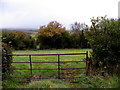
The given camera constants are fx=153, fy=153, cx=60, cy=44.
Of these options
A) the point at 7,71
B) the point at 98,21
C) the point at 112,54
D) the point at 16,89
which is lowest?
the point at 16,89

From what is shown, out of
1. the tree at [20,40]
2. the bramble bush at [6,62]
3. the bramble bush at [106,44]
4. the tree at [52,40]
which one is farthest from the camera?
the tree at [52,40]

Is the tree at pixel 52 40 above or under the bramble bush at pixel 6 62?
above

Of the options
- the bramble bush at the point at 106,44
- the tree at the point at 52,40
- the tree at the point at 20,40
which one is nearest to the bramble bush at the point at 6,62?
the bramble bush at the point at 106,44

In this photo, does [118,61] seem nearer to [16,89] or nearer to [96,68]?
[96,68]

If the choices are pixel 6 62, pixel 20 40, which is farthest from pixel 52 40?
pixel 6 62

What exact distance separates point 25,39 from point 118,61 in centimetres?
1908

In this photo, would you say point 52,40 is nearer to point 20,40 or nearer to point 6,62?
point 20,40

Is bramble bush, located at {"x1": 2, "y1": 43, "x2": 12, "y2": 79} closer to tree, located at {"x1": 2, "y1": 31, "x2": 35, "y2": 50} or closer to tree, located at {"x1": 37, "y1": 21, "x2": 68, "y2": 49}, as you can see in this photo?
tree, located at {"x1": 2, "y1": 31, "x2": 35, "y2": 50}

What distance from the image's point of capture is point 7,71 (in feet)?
22.0

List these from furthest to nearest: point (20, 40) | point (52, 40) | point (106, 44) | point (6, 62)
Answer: point (52, 40) < point (20, 40) < point (106, 44) < point (6, 62)

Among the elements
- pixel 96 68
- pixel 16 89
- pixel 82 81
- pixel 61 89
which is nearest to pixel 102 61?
pixel 96 68

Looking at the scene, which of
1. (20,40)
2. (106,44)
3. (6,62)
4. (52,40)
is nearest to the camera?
(6,62)

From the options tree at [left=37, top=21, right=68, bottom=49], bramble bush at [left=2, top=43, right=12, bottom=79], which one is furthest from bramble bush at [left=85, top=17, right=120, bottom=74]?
tree at [left=37, top=21, right=68, bottom=49]

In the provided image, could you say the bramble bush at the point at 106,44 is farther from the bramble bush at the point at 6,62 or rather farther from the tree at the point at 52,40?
the tree at the point at 52,40
